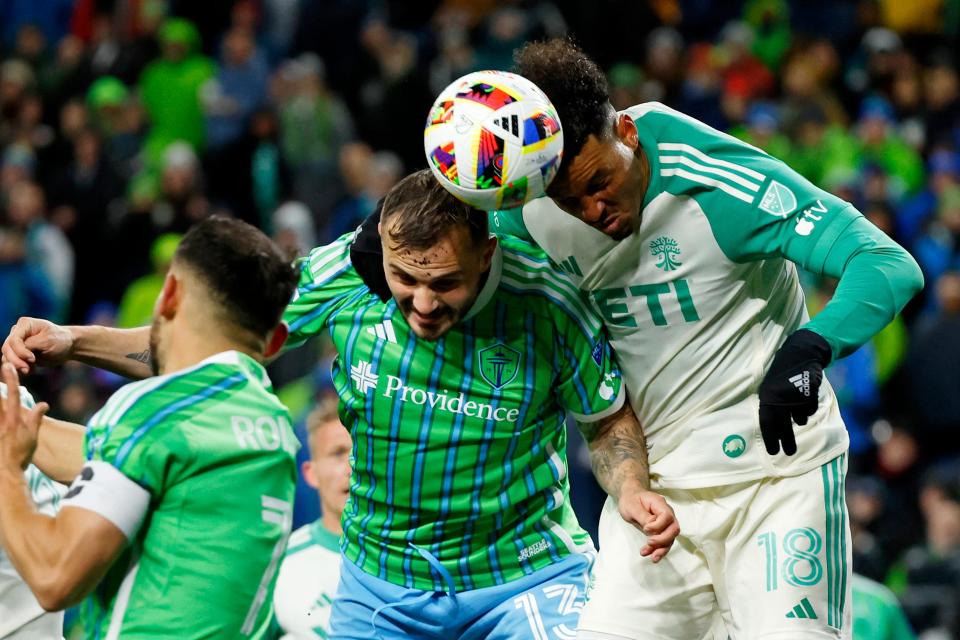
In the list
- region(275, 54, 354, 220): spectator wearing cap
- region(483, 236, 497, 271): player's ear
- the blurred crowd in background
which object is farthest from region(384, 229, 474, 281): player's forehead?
region(275, 54, 354, 220): spectator wearing cap

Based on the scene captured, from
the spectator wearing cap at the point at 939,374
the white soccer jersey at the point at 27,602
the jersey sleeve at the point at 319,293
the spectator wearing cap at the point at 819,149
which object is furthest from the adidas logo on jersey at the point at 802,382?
the spectator wearing cap at the point at 819,149

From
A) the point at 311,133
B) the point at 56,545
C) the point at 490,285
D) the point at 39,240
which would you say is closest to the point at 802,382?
the point at 490,285

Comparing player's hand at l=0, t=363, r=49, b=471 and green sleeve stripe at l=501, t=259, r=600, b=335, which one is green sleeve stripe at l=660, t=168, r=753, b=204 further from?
player's hand at l=0, t=363, r=49, b=471

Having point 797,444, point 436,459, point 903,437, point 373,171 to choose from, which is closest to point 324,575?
point 436,459

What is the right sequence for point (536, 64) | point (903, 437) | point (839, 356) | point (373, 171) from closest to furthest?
point (839, 356)
point (536, 64)
point (903, 437)
point (373, 171)

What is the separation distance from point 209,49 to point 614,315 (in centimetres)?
1215

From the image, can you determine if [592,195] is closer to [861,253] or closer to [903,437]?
[861,253]

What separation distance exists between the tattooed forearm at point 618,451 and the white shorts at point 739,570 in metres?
0.18

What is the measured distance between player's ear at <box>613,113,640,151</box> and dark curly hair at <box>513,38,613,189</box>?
51 millimetres

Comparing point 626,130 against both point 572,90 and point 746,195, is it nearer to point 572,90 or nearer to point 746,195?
point 572,90

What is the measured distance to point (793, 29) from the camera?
15.5 m

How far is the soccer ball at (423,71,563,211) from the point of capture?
413 cm

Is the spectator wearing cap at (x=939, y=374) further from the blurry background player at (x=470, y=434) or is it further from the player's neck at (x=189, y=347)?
the player's neck at (x=189, y=347)

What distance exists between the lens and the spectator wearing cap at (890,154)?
12.7 meters
